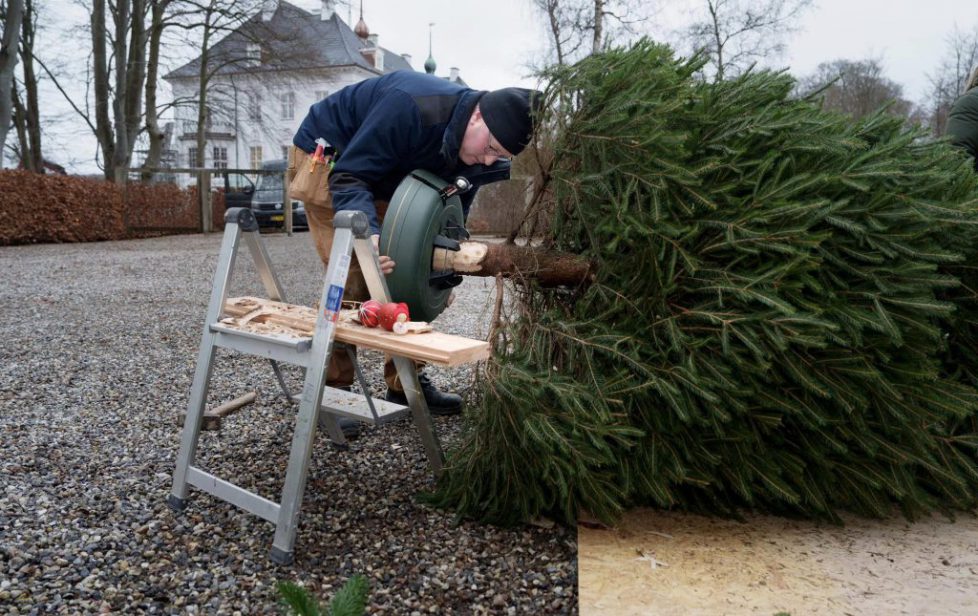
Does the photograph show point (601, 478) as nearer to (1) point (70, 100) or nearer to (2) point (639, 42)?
(2) point (639, 42)

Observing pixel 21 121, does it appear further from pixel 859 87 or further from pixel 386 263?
pixel 859 87

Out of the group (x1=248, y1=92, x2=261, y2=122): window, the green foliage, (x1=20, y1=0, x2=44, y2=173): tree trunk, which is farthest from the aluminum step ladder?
(x1=248, y1=92, x2=261, y2=122): window

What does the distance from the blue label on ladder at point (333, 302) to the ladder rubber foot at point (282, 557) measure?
0.73 meters

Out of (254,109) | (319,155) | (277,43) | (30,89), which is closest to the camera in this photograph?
(319,155)

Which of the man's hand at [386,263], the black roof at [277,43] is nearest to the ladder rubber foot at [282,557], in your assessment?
the man's hand at [386,263]

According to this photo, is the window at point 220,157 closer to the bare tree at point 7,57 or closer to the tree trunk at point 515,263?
the bare tree at point 7,57

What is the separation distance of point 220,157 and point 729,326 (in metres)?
51.9

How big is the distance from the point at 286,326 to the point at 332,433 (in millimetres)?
872

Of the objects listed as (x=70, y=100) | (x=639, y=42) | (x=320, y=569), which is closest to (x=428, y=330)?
(x=320, y=569)

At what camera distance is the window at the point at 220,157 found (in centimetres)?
4918

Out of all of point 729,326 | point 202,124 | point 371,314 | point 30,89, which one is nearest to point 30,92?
point 30,89

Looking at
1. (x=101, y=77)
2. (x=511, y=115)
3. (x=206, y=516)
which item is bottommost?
(x=206, y=516)

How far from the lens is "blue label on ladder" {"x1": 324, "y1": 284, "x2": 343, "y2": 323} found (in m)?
2.25

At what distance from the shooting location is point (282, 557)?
7.36 feet
